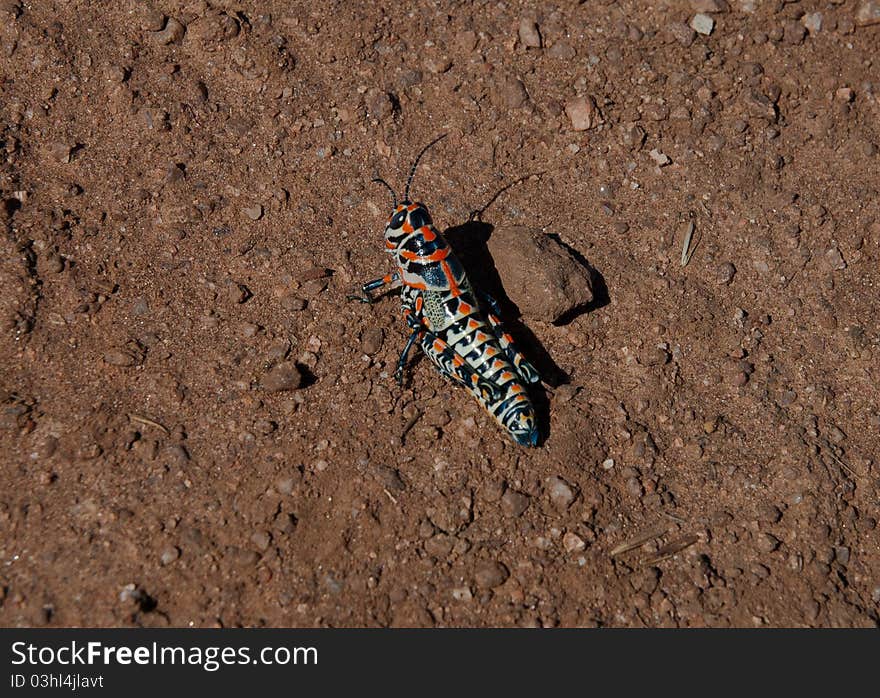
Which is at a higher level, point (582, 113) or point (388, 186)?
point (582, 113)

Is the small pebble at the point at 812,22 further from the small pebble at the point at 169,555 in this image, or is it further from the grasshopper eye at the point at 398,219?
the small pebble at the point at 169,555

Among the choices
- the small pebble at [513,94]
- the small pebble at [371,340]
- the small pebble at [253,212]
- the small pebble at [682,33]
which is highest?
the small pebble at [682,33]

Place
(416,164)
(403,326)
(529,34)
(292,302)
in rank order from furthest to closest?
(529,34) < (416,164) < (403,326) < (292,302)

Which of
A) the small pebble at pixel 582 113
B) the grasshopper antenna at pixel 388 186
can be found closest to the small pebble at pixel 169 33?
the grasshopper antenna at pixel 388 186

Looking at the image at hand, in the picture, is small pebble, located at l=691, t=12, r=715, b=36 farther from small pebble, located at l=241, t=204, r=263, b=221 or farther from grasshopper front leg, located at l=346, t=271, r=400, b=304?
small pebble, located at l=241, t=204, r=263, b=221

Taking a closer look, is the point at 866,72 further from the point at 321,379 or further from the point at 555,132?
the point at 321,379

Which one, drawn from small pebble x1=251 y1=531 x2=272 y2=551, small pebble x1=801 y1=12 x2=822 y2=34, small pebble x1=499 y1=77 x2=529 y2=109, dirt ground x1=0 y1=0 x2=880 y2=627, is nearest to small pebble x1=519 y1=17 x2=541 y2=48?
dirt ground x1=0 y1=0 x2=880 y2=627

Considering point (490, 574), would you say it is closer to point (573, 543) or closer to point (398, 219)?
point (573, 543)

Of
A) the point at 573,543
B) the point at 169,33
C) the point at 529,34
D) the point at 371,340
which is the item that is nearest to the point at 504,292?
the point at 371,340

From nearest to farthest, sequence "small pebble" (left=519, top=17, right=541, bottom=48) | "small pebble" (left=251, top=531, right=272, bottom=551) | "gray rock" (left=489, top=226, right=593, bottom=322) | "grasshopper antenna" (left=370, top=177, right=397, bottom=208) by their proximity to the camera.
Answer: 1. "small pebble" (left=251, top=531, right=272, bottom=551)
2. "gray rock" (left=489, top=226, right=593, bottom=322)
3. "grasshopper antenna" (left=370, top=177, right=397, bottom=208)
4. "small pebble" (left=519, top=17, right=541, bottom=48)
